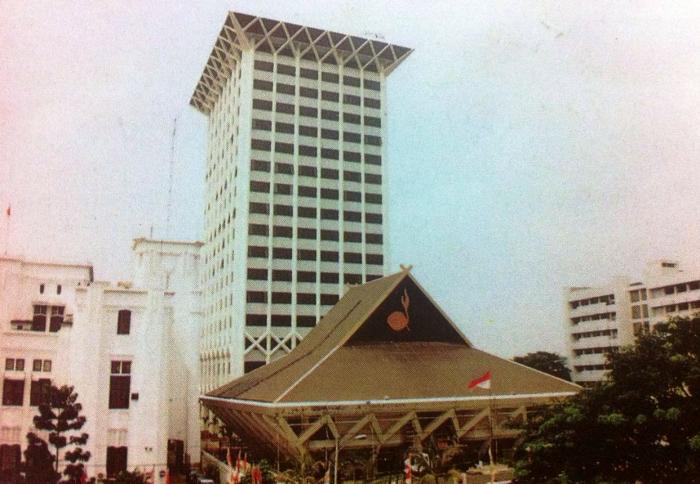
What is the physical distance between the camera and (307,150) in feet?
295

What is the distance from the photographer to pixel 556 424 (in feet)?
110

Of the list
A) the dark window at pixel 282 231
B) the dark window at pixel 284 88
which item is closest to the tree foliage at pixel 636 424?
the dark window at pixel 282 231

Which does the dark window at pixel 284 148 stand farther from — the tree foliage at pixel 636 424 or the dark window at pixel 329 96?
the tree foliage at pixel 636 424

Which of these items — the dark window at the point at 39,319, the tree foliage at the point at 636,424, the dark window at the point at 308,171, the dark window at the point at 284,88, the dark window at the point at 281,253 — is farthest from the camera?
the dark window at the point at 284,88

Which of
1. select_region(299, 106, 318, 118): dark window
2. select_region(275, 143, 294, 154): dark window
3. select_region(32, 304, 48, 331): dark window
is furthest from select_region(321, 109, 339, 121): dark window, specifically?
select_region(32, 304, 48, 331): dark window

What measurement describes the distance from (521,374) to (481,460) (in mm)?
6685

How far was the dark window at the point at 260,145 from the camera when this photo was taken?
287 feet

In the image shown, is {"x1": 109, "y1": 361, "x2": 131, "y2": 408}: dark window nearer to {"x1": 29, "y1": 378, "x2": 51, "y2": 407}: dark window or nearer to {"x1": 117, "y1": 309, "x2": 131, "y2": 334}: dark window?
{"x1": 117, "y1": 309, "x2": 131, "y2": 334}: dark window

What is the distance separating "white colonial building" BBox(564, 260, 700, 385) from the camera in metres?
83.0

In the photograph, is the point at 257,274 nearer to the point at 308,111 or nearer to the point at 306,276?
the point at 306,276

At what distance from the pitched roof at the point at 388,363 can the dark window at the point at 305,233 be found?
2962 centimetres

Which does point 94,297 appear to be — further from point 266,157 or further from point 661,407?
point 266,157

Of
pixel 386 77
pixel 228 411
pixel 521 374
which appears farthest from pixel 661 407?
pixel 386 77

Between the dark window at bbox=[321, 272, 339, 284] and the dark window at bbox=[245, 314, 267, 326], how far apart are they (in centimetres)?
936
